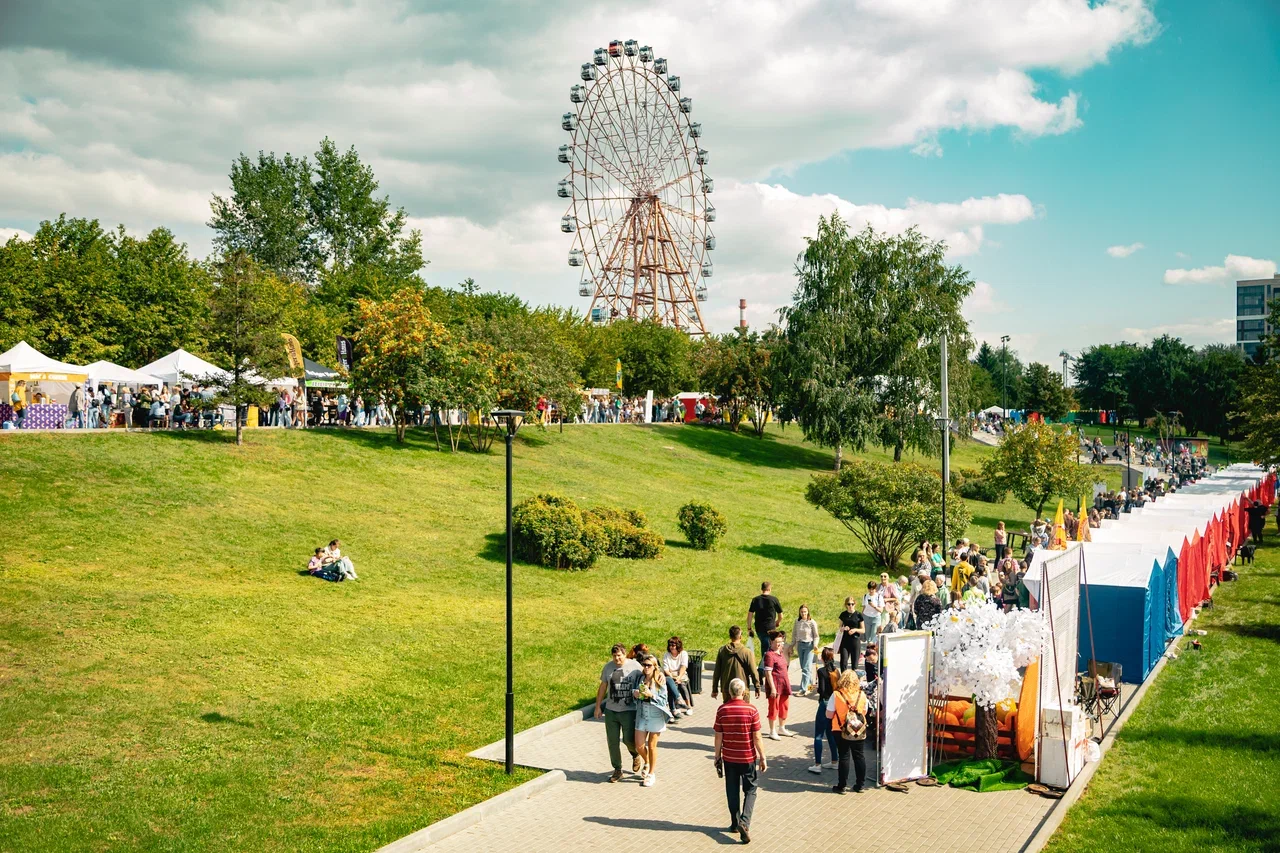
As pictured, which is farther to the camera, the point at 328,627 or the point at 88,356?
the point at 88,356

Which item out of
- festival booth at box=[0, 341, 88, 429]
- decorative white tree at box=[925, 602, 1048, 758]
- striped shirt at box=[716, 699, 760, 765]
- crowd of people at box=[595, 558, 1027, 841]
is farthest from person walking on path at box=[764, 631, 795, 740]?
festival booth at box=[0, 341, 88, 429]

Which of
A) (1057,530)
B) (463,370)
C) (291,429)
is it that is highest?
(463,370)

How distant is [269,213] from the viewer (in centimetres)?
6881

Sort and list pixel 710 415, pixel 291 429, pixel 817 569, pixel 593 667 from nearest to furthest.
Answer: pixel 593 667 < pixel 817 569 < pixel 291 429 < pixel 710 415

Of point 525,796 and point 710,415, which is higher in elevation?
point 710,415

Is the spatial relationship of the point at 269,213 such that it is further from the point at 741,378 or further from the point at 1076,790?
the point at 1076,790

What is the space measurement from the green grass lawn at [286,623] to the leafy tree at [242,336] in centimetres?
202

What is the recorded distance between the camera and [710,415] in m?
61.7

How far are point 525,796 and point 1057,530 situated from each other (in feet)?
49.6

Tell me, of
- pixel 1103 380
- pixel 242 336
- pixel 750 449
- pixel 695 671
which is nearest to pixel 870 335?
pixel 750 449

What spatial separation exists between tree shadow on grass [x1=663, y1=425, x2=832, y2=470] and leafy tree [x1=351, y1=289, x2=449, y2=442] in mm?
Answer: 19603

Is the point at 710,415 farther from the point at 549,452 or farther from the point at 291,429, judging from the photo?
the point at 291,429

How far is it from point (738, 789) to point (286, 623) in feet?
34.7

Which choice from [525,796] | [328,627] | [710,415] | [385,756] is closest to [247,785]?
[385,756]
